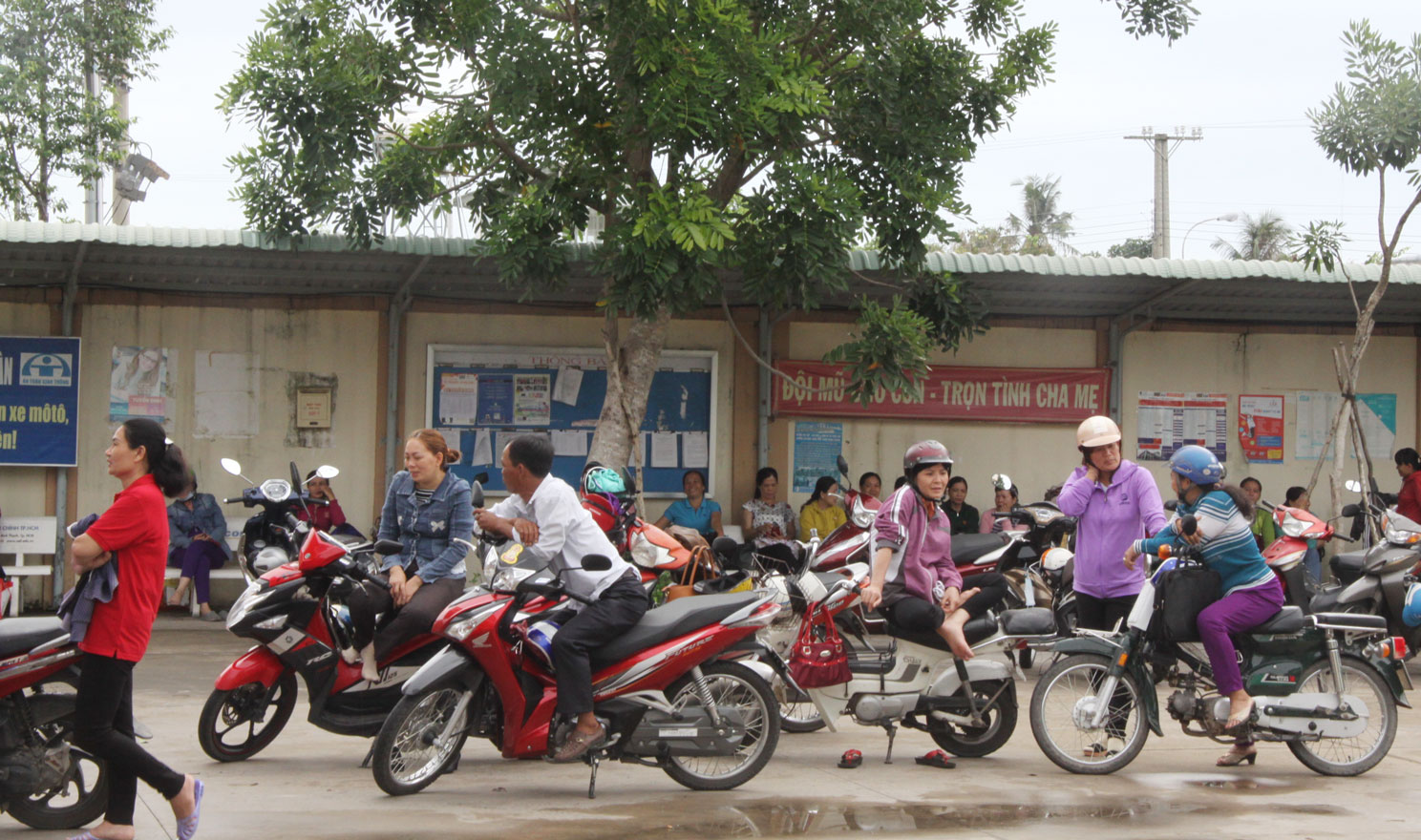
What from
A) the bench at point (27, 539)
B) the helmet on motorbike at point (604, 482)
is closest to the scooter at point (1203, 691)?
the helmet on motorbike at point (604, 482)

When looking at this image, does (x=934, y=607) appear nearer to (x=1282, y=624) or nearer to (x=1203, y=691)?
(x=1203, y=691)

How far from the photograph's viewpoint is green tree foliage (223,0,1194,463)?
9.30m

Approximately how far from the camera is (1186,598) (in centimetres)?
636

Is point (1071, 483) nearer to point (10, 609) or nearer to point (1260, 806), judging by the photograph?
point (1260, 806)

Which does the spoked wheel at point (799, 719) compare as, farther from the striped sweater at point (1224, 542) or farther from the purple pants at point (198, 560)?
the purple pants at point (198, 560)

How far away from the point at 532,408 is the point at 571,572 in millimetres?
6698

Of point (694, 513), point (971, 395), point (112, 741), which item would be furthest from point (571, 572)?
point (971, 395)

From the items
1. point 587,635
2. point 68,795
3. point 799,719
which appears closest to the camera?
point 68,795

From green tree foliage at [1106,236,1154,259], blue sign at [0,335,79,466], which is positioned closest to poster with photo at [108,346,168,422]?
blue sign at [0,335,79,466]

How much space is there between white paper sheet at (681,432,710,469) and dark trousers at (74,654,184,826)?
814 cm

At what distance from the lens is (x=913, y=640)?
21.6ft

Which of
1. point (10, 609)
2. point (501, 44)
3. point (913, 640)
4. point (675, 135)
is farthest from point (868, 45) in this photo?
point (10, 609)

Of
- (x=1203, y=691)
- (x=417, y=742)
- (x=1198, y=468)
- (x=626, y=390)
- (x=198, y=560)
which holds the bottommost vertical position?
(x=417, y=742)

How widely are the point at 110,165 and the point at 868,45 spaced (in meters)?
12.0
